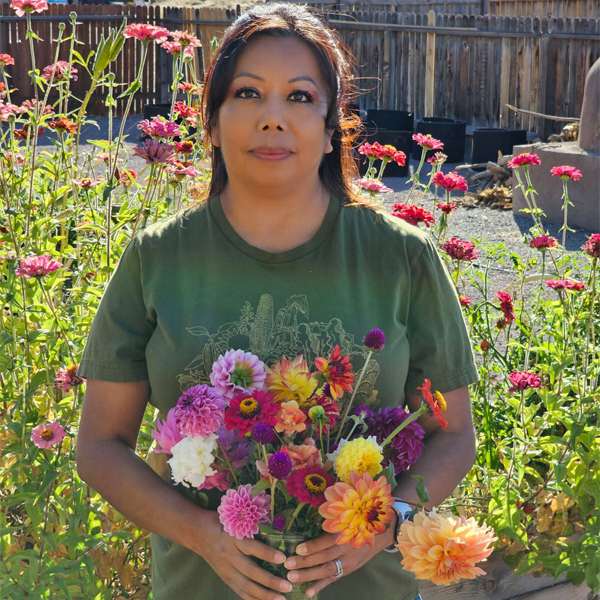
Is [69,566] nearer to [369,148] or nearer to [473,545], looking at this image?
[473,545]

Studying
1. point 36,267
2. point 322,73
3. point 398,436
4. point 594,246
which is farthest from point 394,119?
point 398,436

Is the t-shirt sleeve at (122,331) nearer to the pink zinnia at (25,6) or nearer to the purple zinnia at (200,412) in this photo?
the purple zinnia at (200,412)

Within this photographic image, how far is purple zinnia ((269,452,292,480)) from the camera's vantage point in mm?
1135

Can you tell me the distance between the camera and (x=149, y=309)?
5.04ft

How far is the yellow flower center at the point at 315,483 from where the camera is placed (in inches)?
45.3

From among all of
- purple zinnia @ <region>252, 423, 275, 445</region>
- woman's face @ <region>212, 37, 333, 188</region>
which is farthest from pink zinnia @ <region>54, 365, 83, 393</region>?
purple zinnia @ <region>252, 423, 275, 445</region>

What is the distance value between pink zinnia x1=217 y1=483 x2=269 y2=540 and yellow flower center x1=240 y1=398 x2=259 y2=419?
10cm

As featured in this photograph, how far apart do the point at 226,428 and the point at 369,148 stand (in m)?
1.63

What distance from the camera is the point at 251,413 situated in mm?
1176

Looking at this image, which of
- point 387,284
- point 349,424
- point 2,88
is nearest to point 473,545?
point 349,424

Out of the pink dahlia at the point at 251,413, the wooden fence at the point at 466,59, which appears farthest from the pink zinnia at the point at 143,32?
the wooden fence at the point at 466,59

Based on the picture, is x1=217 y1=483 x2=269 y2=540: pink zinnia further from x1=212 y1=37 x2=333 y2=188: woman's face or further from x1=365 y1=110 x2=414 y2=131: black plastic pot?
x1=365 y1=110 x2=414 y2=131: black plastic pot

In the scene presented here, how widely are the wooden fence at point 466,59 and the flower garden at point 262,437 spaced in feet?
23.1

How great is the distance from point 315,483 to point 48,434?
37.6 inches
